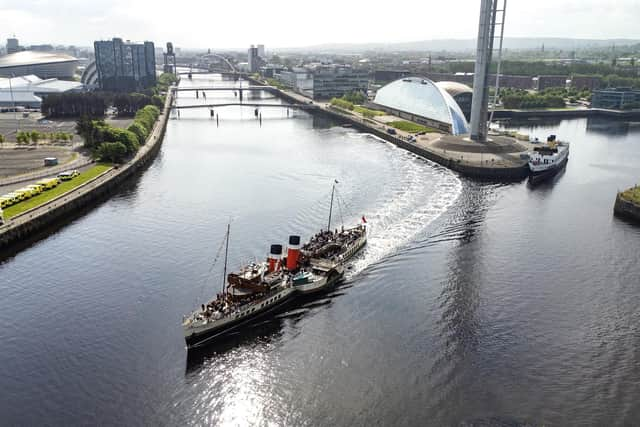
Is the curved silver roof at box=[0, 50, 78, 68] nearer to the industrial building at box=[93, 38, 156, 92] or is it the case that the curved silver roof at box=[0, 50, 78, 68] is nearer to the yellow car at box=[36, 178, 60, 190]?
the industrial building at box=[93, 38, 156, 92]

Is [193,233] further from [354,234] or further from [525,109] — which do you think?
[525,109]

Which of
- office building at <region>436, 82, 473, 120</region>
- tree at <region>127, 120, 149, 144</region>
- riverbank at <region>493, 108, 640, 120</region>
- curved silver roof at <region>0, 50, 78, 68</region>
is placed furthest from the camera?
curved silver roof at <region>0, 50, 78, 68</region>

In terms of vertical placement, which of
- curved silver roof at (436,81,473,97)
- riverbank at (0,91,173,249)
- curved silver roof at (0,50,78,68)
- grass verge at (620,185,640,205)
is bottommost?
riverbank at (0,91,173,249)

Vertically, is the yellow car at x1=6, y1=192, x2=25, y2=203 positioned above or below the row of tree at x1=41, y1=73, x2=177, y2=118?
below

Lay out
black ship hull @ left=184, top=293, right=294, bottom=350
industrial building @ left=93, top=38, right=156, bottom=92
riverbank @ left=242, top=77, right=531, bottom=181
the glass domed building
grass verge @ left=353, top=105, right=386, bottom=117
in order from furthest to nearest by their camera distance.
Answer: industrial building @ left=93, top=38, right=156, bottom=92 < grass verge @ left=353, top=105, right=386, bottom=117 < the glass domed building < riverbank @ left=242, top=77, right=531, bottom=181 < black ship hull @ left=184, top=293, right=294, bottom=350

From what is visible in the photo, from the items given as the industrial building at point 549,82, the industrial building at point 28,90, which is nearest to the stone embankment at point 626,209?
the industrial building at point 28,90

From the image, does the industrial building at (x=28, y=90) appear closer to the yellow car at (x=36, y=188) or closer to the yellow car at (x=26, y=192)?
the yellow car at (x=36, y=188)

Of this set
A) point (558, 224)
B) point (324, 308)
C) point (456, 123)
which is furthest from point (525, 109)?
point (324, 308)

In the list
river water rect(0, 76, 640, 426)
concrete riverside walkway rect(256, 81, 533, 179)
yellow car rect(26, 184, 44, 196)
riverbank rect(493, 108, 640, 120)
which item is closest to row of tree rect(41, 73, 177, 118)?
concrete riverside walkway rect(256, 81, 533, 179)
